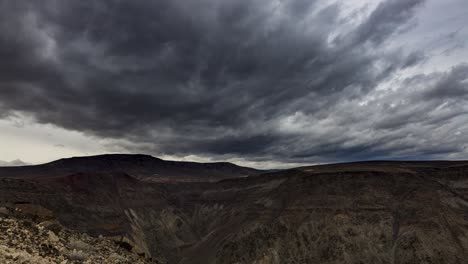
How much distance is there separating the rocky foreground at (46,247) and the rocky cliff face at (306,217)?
55.6 m

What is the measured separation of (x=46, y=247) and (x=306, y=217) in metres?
94.1

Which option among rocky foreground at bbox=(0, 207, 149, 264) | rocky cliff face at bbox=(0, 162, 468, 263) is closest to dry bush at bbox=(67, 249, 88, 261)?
rocky foreground at bbox=(0, 207, 149, 264)

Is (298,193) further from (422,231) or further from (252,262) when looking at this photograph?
(422,231)

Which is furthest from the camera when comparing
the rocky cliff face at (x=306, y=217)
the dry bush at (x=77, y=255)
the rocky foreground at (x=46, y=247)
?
the rocky cliff face at (x=306, y=217)

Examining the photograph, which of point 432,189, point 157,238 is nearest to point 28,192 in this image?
point 157,238

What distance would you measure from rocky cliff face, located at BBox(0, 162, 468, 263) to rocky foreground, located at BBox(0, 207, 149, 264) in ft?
182

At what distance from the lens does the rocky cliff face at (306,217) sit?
285ft

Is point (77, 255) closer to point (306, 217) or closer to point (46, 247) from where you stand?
point (46, 247)

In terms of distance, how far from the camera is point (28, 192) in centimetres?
10006

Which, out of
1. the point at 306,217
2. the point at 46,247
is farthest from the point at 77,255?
the point at 306,217

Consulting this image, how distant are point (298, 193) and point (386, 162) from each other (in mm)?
44712

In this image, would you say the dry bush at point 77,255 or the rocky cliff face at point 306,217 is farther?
the rocky cliff face at point 306,217

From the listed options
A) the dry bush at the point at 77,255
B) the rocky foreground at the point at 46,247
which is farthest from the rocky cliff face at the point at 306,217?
the dry bush at the point at 77,255

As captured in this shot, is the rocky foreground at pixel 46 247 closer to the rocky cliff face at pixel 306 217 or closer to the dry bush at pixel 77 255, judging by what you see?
the dry bush at pixel 77 255
